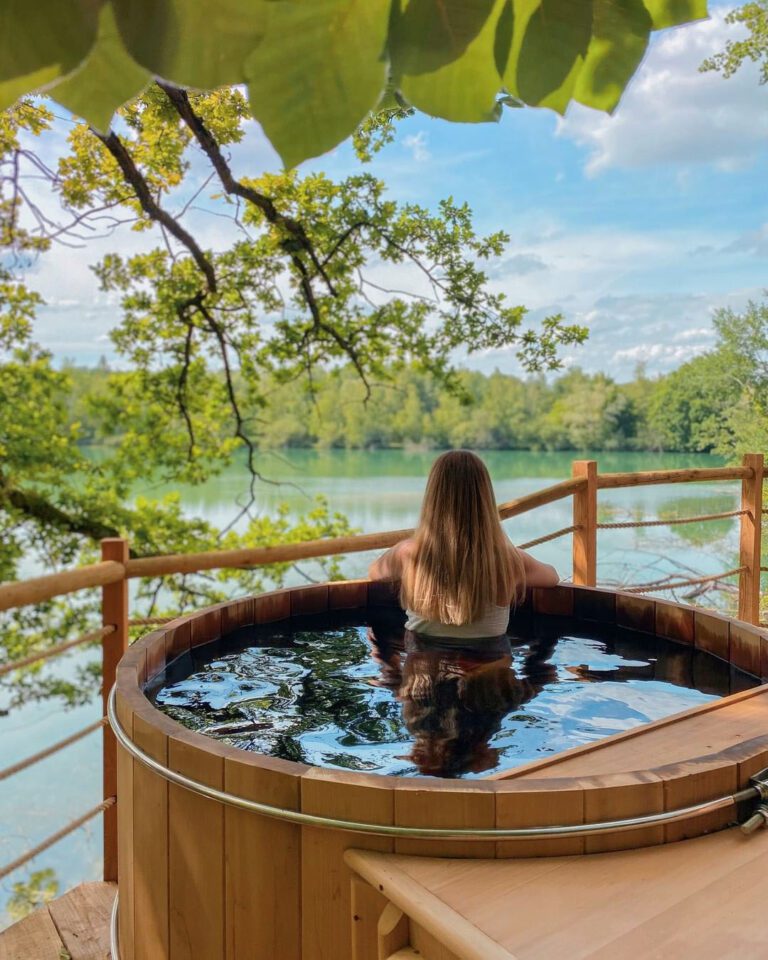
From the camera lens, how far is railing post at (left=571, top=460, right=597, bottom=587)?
3797 millimetres

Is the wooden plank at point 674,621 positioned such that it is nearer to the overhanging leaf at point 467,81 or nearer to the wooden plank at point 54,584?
the wooden plank at point 54,584

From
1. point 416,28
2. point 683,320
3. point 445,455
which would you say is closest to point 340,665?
point 445,455

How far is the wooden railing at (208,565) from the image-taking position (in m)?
2.22

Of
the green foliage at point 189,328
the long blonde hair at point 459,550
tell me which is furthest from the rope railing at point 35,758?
the green foliage at point 189,328

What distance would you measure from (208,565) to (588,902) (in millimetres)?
1745

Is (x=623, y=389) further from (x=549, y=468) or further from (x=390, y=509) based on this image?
(x=390, y=509)

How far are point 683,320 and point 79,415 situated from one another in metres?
18.3

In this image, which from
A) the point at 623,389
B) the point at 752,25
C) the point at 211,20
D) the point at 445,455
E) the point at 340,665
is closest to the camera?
the point at 211,20

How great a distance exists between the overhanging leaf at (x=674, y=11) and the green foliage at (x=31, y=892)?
30.2 ft

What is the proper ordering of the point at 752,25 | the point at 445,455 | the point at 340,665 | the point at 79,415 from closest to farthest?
the point at 340,665
the point at 445,455
the point at 79,415
the point at 752,25

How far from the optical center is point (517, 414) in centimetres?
1294

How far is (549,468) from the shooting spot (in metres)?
14.8

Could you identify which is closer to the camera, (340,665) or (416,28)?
(416,28)

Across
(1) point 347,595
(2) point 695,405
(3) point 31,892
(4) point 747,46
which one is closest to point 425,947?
(1) point 347,595
